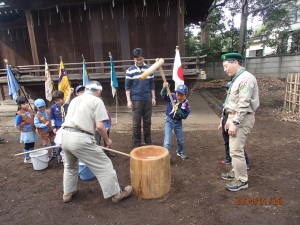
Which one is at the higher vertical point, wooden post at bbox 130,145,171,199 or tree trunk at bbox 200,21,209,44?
tree trunk at bbox 200,21,209,44

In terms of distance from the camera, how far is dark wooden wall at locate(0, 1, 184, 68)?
8.94 m

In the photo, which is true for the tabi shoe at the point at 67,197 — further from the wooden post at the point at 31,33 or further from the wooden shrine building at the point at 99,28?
the wooden post at the point at 31,33

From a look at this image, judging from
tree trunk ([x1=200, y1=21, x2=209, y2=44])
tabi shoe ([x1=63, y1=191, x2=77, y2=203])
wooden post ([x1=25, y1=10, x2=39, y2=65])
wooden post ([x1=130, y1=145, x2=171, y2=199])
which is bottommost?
tabi shoe ([x1=63, y1=191, x2=77, y2=203])

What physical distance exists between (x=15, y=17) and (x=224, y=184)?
Answer: 11.9 meters

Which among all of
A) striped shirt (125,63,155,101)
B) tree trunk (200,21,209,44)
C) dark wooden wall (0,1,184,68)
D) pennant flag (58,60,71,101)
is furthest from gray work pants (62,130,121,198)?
tree trunk (200,21,209,44)

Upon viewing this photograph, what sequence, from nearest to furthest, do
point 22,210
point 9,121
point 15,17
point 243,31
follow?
point 22,210
point 9,121
point 15,17
point 243,31

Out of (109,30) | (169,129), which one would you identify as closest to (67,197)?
(169,129)

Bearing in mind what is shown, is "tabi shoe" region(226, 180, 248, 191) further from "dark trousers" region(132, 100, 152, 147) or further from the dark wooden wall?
the dark wooden wall

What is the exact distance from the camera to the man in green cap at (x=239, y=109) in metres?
3.15

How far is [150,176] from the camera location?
3260mm

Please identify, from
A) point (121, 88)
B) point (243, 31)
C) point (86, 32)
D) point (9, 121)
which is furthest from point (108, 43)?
point (243, 31)

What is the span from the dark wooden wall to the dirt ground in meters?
5.23

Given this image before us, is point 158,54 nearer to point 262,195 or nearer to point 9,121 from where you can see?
point 9,121

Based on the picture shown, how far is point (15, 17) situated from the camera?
10.9m
